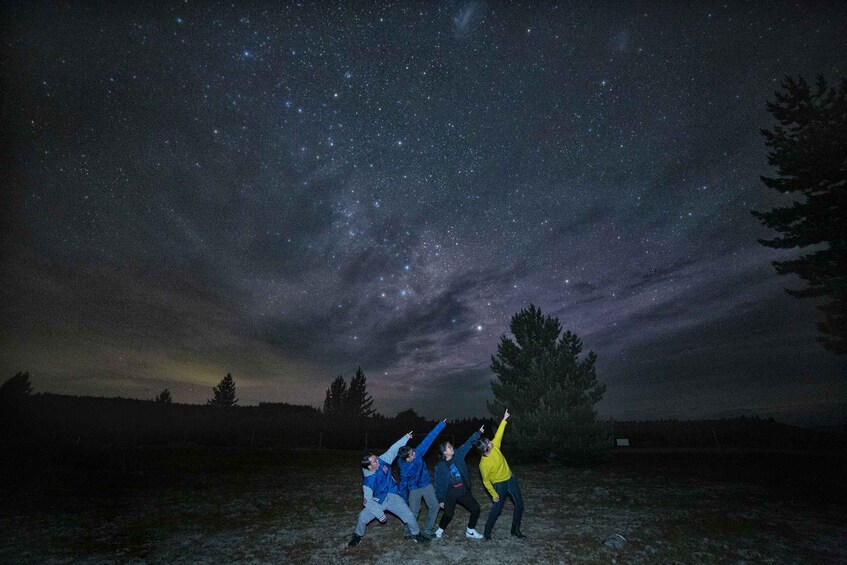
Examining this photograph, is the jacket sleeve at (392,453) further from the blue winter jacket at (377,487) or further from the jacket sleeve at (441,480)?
the jacket sleeve at (441,480)

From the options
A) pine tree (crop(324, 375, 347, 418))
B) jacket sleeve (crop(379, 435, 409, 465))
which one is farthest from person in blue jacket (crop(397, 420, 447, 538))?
pine tree (crop(324, 375, 347, 418))

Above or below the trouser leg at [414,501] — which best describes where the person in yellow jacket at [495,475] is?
above

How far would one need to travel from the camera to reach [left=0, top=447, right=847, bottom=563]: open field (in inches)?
267

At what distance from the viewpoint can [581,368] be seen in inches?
809

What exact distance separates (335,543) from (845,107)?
28.0m

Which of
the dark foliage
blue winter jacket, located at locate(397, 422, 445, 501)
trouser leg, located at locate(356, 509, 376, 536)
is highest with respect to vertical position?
the dark foliage

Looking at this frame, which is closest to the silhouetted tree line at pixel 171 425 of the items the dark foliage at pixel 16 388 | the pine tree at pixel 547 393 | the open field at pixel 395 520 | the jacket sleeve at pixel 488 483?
the dark foliage at pixel 16 388

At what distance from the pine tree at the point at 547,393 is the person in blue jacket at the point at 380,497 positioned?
13794 millimetres

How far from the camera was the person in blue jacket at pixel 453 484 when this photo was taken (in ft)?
23.9

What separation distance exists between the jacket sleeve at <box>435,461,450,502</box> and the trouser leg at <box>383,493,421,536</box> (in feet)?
2.12

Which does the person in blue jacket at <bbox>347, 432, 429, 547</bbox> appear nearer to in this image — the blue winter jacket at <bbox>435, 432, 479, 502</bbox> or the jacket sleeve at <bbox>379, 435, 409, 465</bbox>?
the jacket sleeve at <bbox>379, 435, 409, 465</bbox>

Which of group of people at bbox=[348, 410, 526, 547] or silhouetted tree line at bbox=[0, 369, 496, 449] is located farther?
silhouetted tree line at bbox=[0, 369, 496, 449]

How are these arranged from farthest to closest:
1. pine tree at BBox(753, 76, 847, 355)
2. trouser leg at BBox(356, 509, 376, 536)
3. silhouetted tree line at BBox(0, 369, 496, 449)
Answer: silhouetted tree line at BBox(0, 369, 496, 449) < pine tree at BBox(753, 76, 847, 355) < trouser leg at BBox(356, 509, 376, 536)

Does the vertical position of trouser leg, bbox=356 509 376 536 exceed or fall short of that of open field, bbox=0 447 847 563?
it exceeds it
